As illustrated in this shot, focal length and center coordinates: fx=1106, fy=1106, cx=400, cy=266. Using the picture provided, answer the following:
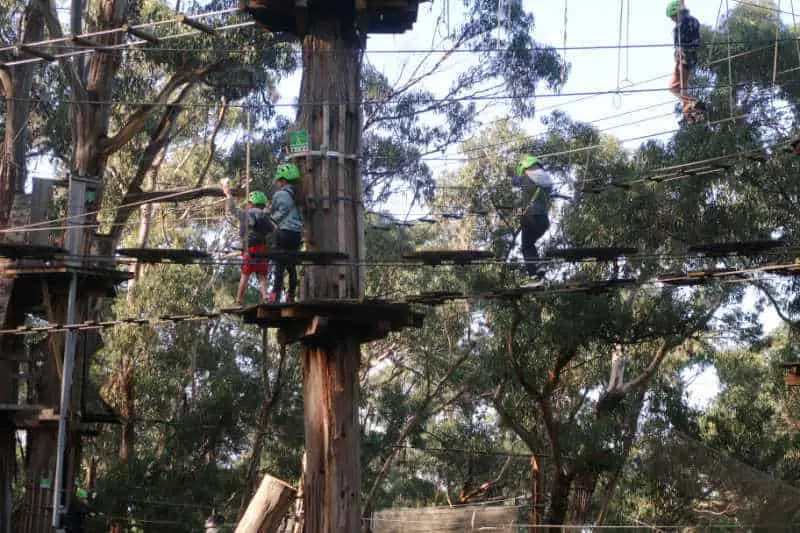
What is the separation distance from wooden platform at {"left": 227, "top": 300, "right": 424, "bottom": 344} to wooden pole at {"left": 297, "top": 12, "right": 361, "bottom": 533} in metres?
0.12

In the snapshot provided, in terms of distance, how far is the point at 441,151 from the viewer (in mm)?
22219

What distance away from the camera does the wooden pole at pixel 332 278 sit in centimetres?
967

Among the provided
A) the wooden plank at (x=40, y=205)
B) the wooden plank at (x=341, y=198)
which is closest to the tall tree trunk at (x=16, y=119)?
the wooden plank at (x=40, y=205)

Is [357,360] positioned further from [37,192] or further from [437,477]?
[437,477]

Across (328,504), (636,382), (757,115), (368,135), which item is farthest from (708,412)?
(328,504)

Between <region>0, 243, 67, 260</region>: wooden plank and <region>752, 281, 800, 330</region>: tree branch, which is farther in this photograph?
<region>752, 281, 800, 330</region>: tree branch

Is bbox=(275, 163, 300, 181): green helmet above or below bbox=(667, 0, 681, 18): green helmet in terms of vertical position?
below

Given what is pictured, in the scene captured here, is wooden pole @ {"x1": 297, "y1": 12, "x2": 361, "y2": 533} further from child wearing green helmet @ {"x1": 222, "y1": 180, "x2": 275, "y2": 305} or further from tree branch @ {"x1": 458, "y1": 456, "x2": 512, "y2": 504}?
tree branch @ {"x1": 458, "y1": 456, "x2": 512, "y2": 504}

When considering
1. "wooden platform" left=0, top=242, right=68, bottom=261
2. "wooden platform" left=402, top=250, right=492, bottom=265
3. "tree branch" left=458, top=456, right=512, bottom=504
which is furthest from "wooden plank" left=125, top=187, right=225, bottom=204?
"tree branch" left=458, top=456, right=512, bottom=504

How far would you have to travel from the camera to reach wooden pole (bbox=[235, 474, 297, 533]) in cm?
815

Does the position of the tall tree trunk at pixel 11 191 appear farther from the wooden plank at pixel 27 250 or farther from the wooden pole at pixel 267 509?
the wooden pole at pixel 267 509

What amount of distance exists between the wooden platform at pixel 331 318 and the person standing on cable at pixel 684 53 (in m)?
3.99

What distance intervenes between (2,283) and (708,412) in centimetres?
1549

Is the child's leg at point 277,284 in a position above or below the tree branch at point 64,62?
below
